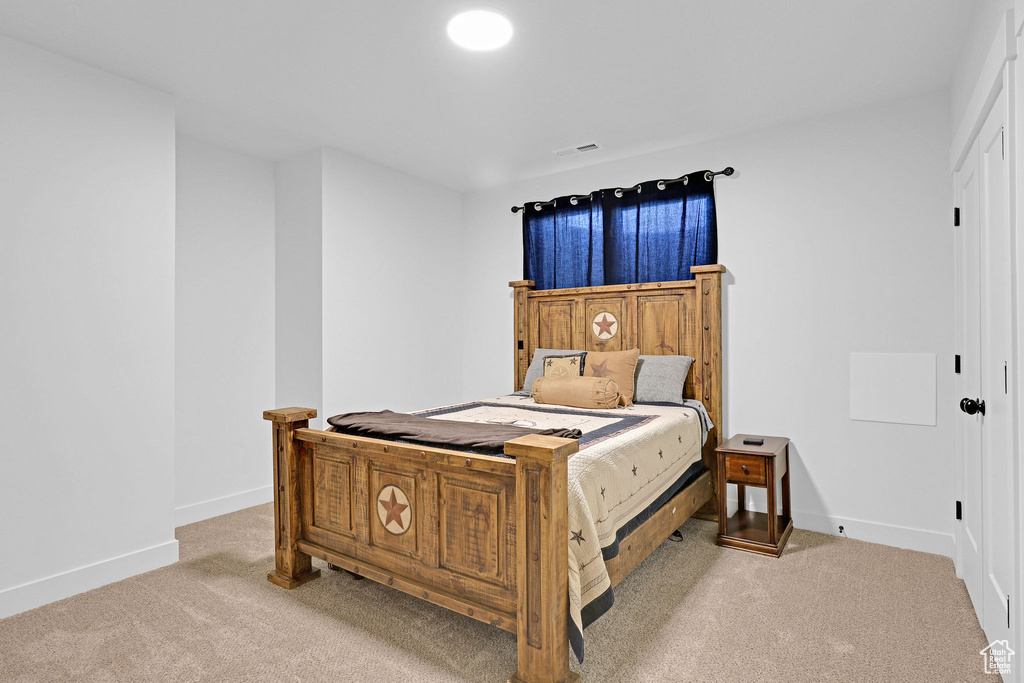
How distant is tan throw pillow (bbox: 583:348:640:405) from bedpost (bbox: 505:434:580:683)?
1.84 m

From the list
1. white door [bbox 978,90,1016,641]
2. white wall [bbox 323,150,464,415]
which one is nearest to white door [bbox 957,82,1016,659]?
white door [bbox 978,90,1016,641]

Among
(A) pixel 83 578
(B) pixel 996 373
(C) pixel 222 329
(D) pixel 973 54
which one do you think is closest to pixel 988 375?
(B) pixel 996 373

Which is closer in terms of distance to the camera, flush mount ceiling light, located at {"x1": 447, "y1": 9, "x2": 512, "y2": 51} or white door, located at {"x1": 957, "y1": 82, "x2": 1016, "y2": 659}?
white door, located at {"x1": 957, "y1": 82, "x2": 1016, "y2": 659}

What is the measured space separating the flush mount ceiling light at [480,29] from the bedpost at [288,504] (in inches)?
74.8

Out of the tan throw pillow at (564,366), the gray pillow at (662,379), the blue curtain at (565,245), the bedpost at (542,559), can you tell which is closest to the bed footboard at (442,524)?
the bedpost at (542,559)

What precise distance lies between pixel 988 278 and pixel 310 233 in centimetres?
379

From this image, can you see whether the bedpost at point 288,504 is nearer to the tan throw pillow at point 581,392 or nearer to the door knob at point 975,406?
the tan throw pillow at point 581,392

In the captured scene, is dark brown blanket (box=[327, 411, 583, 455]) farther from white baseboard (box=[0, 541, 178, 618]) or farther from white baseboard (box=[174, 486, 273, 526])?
white baseboard (box=[174, 486, 273, 526])

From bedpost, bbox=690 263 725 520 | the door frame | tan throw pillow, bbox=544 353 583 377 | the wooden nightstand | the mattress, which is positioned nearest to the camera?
the door frame

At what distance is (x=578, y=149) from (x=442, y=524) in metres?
2.88

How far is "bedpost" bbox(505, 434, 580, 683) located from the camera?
5.74 feet

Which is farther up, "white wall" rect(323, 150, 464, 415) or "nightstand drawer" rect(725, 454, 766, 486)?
"white wall" rect(323, 150, 464, 415)

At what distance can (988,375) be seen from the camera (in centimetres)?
204

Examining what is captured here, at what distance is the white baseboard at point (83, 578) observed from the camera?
242 cm
